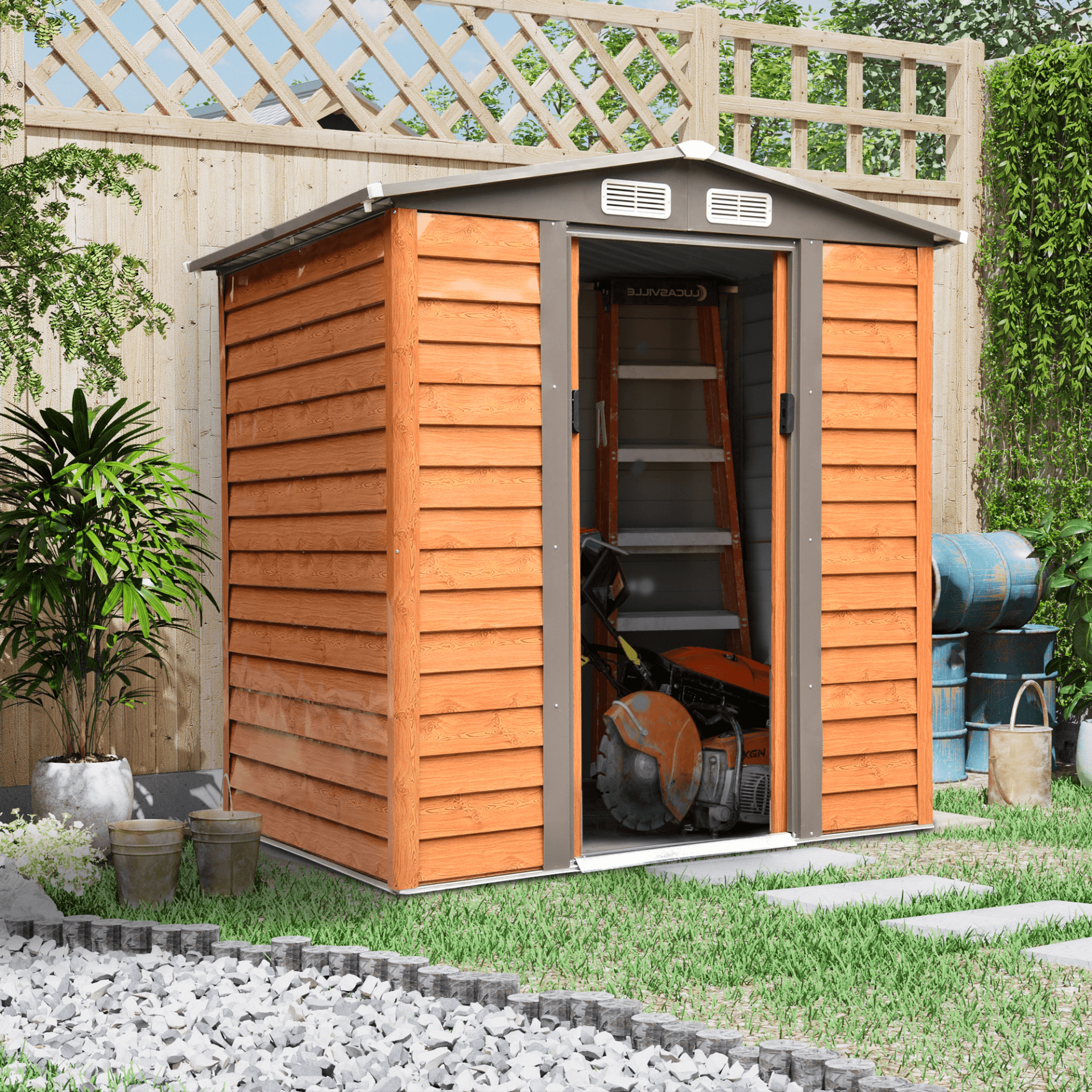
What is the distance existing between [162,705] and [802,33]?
478 centimetres

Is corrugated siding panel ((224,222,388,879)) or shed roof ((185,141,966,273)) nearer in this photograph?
shed roof ((185,141,966,273))

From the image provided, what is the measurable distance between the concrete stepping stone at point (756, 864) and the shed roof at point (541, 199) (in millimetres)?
2319

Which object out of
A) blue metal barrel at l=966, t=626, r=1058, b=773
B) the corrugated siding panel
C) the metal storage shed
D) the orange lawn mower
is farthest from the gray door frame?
blue metal barrel at l=966, t=626, r=1058, b=773

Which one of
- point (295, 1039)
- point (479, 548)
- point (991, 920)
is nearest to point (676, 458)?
point (479, 548)

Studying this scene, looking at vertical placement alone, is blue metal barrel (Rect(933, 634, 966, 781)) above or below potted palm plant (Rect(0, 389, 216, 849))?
below

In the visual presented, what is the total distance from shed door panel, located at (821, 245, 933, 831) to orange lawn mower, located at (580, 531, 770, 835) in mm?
360

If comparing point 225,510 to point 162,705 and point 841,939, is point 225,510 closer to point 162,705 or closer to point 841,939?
point 162,705

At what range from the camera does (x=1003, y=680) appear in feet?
23.7

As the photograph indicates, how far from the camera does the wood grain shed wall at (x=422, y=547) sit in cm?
469

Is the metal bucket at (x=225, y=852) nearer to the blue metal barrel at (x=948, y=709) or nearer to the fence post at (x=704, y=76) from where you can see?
the blue metal barrel at (x=948, y=709)

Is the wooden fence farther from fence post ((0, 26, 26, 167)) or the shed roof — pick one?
the shed roof

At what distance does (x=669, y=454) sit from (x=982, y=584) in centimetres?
172

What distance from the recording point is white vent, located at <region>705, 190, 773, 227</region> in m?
5.26

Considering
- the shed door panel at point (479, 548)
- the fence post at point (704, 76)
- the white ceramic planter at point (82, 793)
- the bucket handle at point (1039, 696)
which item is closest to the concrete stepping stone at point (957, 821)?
the bucket handle at point (1039, 696)
